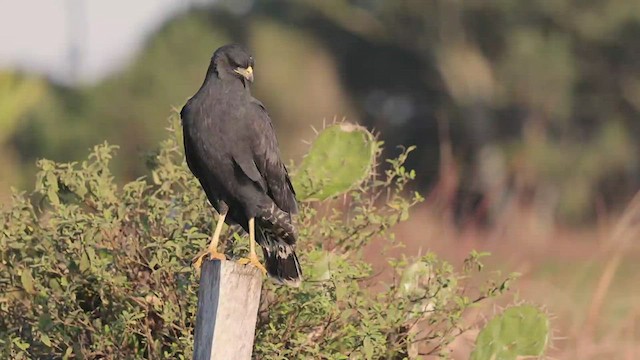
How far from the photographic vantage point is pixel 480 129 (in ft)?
104

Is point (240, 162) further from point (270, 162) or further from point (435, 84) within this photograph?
point (435, 84)

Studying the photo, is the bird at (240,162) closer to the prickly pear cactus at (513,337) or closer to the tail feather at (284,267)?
the tail feather at (284,267)

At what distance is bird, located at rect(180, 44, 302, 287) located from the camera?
5.56m

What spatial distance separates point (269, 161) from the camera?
572 centimetres

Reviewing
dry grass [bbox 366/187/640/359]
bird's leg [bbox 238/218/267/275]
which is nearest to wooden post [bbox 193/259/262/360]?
bird's leg [bbox 238/218/267/275]

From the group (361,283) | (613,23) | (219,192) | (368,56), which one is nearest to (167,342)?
(219,192)

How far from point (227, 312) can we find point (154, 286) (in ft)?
4.47

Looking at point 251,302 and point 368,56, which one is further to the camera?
point 368,56

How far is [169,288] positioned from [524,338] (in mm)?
1698

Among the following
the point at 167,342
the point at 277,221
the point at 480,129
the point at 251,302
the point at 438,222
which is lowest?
the point at 251,302

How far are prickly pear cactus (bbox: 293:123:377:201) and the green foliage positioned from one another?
10.2 inches

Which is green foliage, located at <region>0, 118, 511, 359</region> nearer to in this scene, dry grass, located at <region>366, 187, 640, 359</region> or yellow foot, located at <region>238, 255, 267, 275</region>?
yellow foot, located at <region>238, 255, 267, 275</region>

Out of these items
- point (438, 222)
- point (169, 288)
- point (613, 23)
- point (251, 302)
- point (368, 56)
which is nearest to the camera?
point (251, 302)

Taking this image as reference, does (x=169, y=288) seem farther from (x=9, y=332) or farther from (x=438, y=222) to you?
(x=438, y=222)
